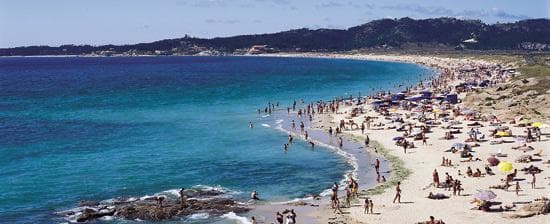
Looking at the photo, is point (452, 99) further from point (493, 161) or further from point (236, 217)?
point (236, 217)

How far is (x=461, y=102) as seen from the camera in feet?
235

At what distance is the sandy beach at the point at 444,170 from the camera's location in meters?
29.0

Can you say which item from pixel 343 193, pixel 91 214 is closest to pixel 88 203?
pixel 91 214

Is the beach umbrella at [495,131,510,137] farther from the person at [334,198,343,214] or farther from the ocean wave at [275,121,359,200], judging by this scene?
the person at [334,198,343,214]

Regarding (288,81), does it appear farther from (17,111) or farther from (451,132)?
(451,132)

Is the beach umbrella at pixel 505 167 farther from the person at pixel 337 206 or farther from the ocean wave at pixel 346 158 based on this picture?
the person at pixel 337 206

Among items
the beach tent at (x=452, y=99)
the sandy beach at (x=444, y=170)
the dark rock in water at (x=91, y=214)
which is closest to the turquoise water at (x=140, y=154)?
the dark rock in water at (x=91, y=214)

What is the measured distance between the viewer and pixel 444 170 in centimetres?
3841

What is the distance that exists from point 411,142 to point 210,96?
5696 cm

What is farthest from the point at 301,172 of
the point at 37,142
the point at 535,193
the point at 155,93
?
the point at 155,93

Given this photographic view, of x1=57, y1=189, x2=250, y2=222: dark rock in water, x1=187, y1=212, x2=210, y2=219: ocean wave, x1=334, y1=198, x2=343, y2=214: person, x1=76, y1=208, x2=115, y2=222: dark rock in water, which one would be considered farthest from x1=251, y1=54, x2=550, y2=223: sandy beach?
x1=76, y1=208, x2=115, y2=222: dark rock in water

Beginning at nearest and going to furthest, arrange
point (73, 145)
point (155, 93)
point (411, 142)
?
point (411, 142)
point (73, 145)
point (155, 93)

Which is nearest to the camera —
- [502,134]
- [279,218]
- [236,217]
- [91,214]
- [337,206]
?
[279,218]

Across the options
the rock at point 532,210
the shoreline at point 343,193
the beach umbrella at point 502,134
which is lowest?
the shoreline at point 343,193
